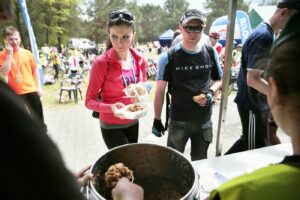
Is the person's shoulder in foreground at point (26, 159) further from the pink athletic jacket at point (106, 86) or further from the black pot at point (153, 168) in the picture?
the pink athletic jacket at point (106, 86)

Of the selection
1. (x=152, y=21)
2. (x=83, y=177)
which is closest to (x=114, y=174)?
(x=83, y=177)

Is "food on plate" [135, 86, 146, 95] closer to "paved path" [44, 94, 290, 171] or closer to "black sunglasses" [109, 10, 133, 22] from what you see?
"black sunglasses" [109, 10, 133, 22]

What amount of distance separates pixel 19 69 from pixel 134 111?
2.53 m

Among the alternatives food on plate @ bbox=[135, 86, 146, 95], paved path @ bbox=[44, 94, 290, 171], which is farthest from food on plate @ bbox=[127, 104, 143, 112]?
paved path @ bbox=[44, 94, 290, 171]

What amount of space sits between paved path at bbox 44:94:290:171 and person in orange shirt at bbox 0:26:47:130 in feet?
2.71

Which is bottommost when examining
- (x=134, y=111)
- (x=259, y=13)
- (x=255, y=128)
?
(x=255, y=128)

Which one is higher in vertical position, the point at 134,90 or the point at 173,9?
the point at 173,9

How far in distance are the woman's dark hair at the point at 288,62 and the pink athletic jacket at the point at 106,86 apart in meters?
1.47

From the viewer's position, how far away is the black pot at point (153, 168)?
3.92 feet

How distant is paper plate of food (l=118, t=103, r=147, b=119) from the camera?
197 centimetres

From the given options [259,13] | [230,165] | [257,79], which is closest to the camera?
[230,165]

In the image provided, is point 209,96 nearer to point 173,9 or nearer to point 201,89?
point 201,89

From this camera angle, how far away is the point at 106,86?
215cm

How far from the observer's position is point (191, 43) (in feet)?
7.50
